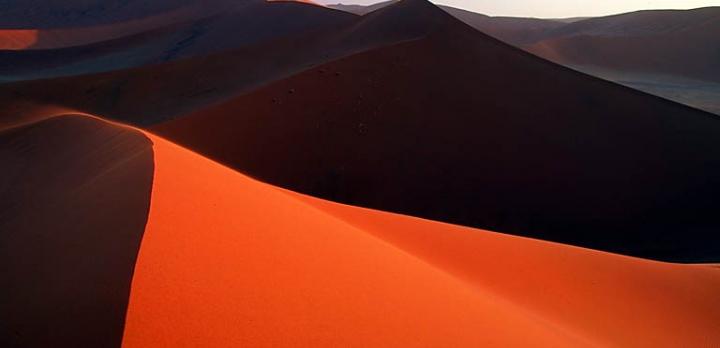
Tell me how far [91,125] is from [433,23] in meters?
10.1

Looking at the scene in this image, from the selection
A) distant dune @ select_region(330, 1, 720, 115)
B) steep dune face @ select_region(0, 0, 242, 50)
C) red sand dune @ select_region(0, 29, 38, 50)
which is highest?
distant dune @ select_region(330, 1, 720, 115)

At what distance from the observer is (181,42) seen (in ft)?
76.8

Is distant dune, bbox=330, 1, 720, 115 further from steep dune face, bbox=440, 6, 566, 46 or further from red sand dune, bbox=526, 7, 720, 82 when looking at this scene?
steep dune face, bbox=440, 6, 566, 46

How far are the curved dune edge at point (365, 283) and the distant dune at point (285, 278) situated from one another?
0.01 metres

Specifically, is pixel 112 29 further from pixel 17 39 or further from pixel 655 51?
pixel 655 51

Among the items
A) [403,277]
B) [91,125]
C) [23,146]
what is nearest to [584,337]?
[403,277]

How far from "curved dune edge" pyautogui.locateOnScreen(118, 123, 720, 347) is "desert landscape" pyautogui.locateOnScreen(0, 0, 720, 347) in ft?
0.05

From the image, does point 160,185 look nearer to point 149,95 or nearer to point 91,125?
point 91,125

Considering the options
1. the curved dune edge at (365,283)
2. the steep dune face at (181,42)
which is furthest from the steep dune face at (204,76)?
the curved dune edge at (365,283)

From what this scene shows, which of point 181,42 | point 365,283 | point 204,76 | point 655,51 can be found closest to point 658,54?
point 655,51

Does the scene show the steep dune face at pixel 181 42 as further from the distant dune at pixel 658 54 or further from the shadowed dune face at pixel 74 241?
the distant dune at pixel 658 54

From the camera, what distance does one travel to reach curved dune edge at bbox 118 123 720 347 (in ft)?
6.61

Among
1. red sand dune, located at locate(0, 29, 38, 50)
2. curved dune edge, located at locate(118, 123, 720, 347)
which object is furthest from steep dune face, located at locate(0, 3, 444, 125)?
red sand dune, located at locate(0, 29, 38, 50)

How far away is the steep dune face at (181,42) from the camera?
65.7 feet
